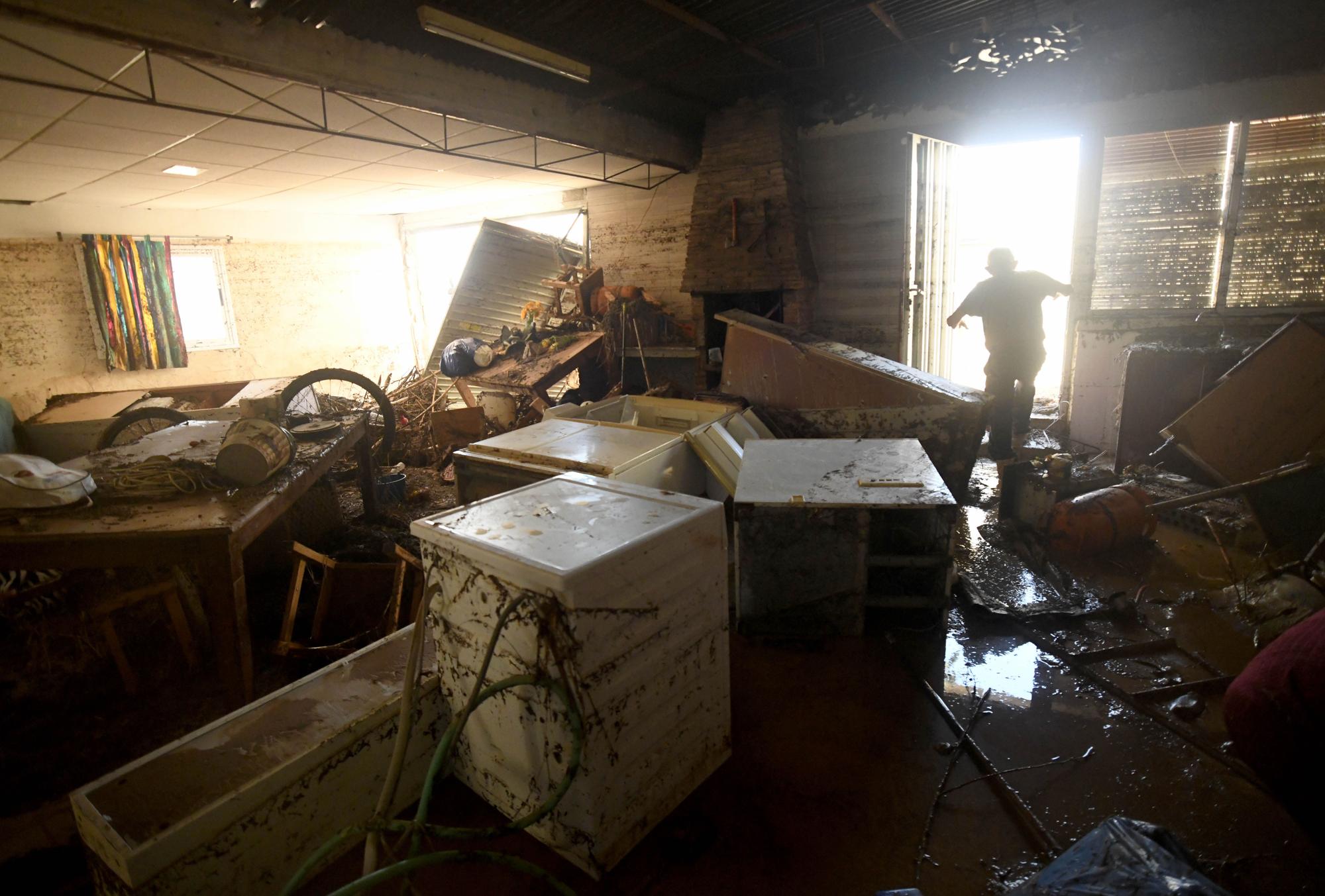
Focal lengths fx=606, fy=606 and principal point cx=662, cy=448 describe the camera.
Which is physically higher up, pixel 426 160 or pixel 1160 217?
pixel 426 160

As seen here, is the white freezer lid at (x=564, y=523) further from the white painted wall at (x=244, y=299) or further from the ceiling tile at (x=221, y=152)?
the white painted wall at (x=244, y=299)

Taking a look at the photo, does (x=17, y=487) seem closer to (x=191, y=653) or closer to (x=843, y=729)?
(x=191, y=653)

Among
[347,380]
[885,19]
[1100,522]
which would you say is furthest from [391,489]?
[885,19]

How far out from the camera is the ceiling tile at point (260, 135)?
5473mm

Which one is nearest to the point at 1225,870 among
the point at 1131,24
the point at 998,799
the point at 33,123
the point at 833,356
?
the point at 998,799

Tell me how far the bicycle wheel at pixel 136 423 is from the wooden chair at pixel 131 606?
1.37 meters

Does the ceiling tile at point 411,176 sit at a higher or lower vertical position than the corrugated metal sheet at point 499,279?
higher

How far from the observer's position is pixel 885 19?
17.4 feet

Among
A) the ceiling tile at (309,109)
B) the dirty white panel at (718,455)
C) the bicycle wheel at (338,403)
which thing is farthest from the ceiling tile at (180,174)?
the dirty white panel at (718,455)

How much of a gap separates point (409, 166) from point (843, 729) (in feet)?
26.2

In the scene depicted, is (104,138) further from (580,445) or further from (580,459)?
(580,459)

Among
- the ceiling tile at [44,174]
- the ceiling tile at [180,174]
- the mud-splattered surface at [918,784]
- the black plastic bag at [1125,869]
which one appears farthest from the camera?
the ceiling tile at [180,174]

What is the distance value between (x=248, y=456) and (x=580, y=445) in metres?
1.78

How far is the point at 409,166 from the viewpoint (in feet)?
25.0
